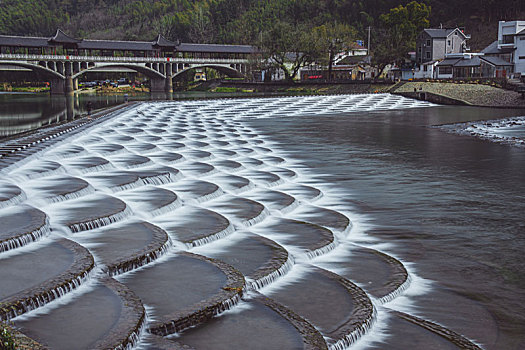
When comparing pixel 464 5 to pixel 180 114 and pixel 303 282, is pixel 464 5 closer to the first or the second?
pixel 180 114

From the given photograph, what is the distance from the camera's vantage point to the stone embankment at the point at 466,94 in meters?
55.5

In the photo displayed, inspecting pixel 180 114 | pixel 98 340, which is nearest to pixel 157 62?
pixel 180 114

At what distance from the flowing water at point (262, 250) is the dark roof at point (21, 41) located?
2800 inches

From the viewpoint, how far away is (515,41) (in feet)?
223

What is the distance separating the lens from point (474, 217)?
12438 mm

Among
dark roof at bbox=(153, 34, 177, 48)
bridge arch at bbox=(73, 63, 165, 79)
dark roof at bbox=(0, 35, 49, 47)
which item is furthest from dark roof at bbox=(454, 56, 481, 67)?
dark roof at bbox=(0, 35, 49, 47)

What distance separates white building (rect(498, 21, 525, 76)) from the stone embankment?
969 centimetres

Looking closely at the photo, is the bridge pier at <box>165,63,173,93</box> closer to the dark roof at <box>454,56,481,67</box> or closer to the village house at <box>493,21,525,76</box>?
the dark roof at <box>454,56,481,67</box>

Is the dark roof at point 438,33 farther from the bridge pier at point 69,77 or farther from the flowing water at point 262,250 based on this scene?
the flowing water at point 262,250

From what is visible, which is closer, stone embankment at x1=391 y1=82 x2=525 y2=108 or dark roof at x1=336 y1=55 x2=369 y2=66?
stone embankment at x1=391 y1=82 x2=525 y2=108

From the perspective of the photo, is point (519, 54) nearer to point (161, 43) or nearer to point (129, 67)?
point (129, 67)

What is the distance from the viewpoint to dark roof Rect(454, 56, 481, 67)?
7212cm

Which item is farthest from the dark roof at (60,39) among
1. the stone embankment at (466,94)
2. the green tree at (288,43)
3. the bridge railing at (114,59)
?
the stone embankment at (466,94)

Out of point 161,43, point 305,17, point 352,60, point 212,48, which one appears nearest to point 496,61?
point 352,60
